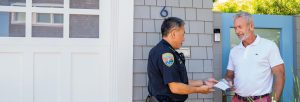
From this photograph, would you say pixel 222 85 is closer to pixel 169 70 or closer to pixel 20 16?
pixel 169 70

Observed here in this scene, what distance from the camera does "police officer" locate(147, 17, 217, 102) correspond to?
3764 millimetres

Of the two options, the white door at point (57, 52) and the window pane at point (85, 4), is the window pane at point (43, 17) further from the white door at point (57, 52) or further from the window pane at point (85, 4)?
the window pane at point (85, 4)

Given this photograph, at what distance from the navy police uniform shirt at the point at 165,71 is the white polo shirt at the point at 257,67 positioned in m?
0.79

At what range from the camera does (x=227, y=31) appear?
5.37 meters

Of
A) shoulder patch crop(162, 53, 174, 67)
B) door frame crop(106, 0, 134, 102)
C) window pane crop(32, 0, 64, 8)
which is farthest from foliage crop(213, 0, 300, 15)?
window pane crop(32, 0, 64, 8)

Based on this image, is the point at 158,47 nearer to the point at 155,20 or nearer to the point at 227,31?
the point at 155,20

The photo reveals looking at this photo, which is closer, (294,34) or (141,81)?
(141,81)

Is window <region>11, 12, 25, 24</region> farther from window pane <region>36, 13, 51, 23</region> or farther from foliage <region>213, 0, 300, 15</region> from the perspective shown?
foliage <region>213, 0, 300, 15</region>

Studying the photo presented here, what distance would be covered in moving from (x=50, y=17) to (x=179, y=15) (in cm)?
147

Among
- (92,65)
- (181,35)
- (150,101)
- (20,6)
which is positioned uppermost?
(20,6)

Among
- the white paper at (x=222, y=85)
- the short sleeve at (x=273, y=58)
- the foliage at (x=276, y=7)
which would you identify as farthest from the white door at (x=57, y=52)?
the foliage at (x=276, y=7)

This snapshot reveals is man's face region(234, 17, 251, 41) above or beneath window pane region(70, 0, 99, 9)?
beneath

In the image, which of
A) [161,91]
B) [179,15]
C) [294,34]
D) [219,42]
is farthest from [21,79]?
[294,34]

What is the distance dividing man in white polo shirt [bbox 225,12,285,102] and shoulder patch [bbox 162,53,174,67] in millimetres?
1030
